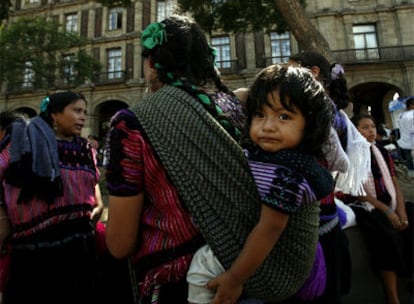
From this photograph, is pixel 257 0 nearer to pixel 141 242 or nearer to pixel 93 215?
pixel 93 215

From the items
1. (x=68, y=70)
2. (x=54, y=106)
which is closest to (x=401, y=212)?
(x=54, y=106)

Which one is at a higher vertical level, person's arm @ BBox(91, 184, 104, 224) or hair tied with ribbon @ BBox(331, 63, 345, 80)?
hair tied with ribbon @ BBox(331, 63, 345, 80)

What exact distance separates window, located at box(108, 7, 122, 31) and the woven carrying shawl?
72.8ft

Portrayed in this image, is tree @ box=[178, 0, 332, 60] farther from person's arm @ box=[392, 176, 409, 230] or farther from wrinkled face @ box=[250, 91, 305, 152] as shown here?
wrinkled face @ box=[250, 91, 305, 152]

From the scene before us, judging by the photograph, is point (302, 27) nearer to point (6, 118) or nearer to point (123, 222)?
point (6, 118)

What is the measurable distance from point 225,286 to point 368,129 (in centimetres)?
248

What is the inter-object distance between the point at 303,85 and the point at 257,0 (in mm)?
8420

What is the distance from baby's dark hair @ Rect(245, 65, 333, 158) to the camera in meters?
1.06

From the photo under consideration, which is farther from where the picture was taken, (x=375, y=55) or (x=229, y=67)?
(x=229, y=67)

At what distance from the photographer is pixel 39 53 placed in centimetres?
1722

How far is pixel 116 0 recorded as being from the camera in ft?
26.1

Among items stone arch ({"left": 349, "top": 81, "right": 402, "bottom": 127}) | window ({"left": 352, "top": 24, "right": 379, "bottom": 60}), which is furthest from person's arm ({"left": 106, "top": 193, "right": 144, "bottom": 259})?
stone arch ({"left": 349, "top": 81, "right": 402, "bottom": 127})

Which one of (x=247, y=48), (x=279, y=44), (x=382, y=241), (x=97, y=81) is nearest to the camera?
(x=382, y=241)

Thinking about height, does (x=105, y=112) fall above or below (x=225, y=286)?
above
